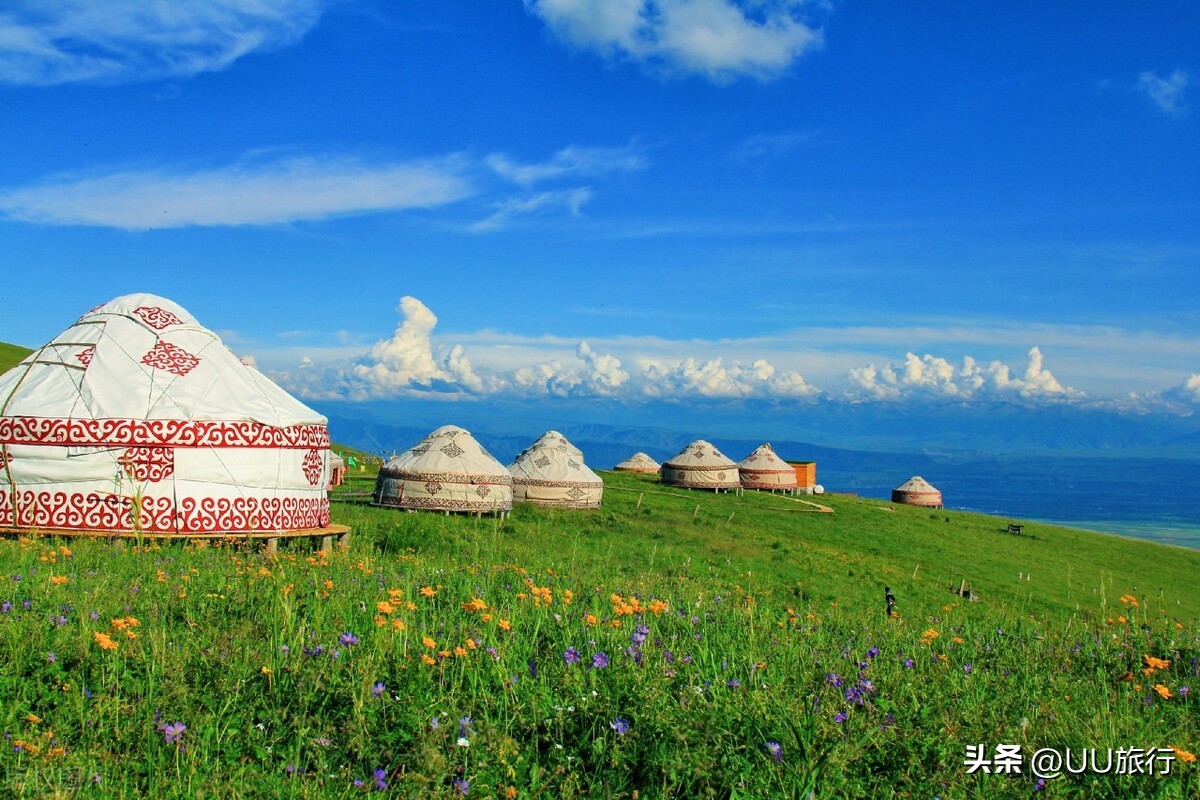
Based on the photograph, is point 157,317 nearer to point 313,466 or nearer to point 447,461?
point 313,466

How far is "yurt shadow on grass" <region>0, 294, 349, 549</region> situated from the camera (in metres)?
14.1

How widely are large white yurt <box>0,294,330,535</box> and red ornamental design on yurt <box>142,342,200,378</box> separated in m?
0.02

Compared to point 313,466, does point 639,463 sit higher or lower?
higher

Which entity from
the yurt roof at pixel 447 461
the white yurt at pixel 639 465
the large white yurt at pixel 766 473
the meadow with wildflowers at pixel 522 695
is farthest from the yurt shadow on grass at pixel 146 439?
the white yurt at pixel 639 465

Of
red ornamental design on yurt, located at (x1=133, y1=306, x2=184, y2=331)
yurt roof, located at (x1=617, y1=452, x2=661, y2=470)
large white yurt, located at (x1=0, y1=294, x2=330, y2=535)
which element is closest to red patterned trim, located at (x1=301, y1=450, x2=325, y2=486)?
large white yurt, located at (x1=0, y1=294, x2=330, y2=535)

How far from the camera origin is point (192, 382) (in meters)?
14.9

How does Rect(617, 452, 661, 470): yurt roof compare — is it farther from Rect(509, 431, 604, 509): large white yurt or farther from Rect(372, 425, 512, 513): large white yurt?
Rect(372, 425, 512, 513): large white yurt

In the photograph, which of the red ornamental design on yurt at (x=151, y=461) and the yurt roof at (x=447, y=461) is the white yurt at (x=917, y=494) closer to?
the yurt roof at (x=447, y=461)

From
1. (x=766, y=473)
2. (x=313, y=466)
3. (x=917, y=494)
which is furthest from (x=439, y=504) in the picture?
(x=917, y=494)

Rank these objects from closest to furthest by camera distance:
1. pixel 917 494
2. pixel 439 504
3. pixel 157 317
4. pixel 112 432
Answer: pixel 112 432 < pixel 157 317 < pixel 439 504 < pixel 917 494

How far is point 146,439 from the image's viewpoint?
14.2m

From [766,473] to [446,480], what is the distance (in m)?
29.4

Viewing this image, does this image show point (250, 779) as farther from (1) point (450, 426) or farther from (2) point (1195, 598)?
(2) point (1195, 598)

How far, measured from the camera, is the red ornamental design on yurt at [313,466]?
52.7ft
